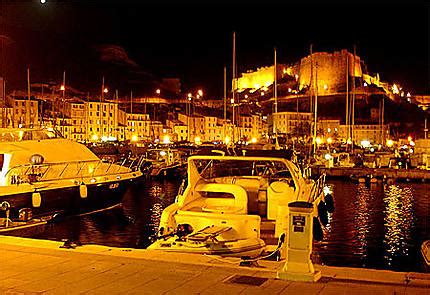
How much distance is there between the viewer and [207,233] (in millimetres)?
11766

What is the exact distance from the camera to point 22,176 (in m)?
20.5

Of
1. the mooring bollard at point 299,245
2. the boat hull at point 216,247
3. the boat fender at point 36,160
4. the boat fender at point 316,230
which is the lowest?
the boat fender at point 316,230

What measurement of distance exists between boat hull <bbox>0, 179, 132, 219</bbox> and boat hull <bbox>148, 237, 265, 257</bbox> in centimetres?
933

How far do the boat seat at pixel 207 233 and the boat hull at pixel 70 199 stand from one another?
9.68m

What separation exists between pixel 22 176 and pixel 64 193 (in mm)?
1783

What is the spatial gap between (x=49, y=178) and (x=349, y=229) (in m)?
12.7

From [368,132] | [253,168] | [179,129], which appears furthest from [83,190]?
[368,132]

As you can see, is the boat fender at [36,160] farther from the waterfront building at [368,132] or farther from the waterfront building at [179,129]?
the waterfront building at [368,132]

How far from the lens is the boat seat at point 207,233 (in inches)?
450

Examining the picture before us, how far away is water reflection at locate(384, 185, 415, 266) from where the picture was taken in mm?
19109

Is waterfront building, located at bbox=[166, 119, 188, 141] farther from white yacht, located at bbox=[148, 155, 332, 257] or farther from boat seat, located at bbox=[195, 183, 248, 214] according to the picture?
boat seat, located at bbox=[195, 183, 248, 214]

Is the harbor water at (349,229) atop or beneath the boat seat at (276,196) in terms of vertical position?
beneath

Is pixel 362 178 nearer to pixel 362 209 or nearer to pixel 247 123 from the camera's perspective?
pixel 362 209

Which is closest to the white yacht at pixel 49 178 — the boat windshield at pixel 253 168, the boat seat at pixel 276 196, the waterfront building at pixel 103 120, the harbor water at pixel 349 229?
the harbor water at pixel 349 229
